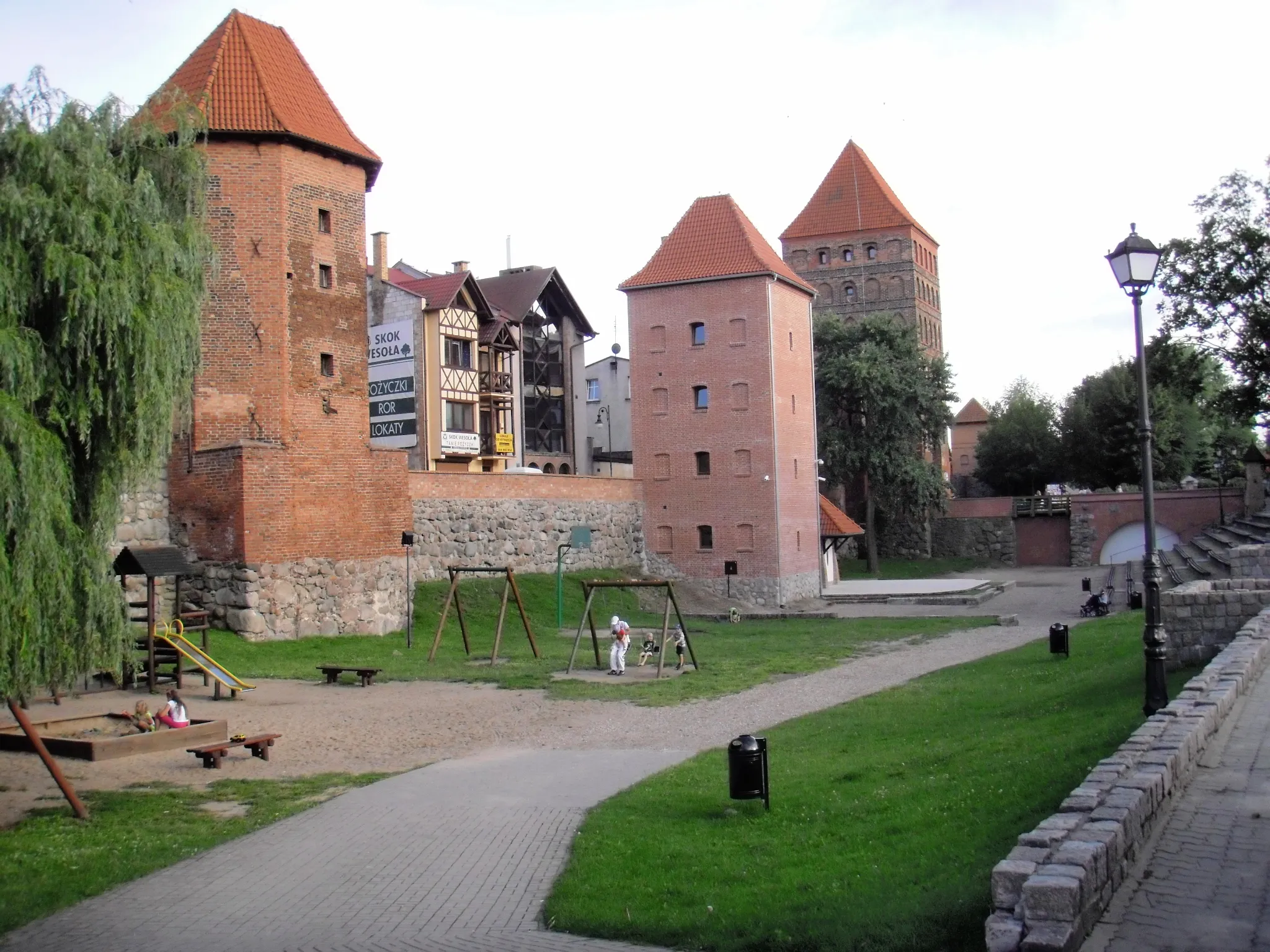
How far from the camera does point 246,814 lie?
37.1 feet

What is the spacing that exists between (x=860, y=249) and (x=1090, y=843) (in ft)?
237

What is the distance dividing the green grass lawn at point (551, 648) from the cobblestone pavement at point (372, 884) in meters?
7.68

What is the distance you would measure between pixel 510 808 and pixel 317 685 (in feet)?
33.9

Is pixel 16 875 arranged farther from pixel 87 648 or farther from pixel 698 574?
pixel 698 574

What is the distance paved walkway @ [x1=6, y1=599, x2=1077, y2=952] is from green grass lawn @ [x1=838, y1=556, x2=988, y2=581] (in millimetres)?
42249

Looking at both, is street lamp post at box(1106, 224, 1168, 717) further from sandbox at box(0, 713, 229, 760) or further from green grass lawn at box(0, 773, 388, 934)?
sandbox at box(0, 713, 229, 760)

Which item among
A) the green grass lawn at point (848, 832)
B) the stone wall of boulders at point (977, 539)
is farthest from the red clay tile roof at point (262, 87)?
the stone wall of boulders at point (977, 539)

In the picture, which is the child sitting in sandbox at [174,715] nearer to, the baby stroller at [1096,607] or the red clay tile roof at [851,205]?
the baby stroller at [1096,607]

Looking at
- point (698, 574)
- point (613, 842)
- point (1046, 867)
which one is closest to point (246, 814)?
point (613, 842)

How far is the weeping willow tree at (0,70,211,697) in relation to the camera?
9625mm

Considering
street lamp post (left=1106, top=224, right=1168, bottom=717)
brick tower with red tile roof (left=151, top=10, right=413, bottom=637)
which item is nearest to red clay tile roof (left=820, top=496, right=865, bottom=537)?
brick tower with red tile roof (left=151, top=10, right=413, bottom=637)

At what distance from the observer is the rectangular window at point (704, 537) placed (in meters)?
41.2

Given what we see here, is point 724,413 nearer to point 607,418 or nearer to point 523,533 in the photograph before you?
point 523,533

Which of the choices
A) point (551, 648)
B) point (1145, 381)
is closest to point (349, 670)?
point (551, 648)
